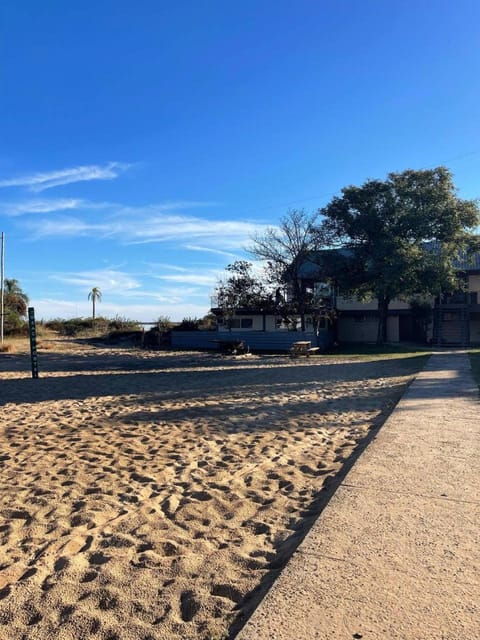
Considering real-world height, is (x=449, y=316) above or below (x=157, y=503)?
above

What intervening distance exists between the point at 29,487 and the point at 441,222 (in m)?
32.1

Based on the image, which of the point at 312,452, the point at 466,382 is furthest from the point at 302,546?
the point at 466,382

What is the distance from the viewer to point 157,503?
4.69 meters

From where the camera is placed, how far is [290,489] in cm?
496

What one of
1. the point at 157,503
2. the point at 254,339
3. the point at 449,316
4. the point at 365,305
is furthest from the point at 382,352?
the point at 157,503

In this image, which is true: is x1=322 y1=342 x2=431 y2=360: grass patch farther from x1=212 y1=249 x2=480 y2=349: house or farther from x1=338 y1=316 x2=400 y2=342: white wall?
x1=338 y1=316 x2=400 y2=342: white wall

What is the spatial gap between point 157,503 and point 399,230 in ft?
99.1

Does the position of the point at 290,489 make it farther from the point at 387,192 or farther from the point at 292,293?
the point at 387,192

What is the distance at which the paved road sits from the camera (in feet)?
8.18

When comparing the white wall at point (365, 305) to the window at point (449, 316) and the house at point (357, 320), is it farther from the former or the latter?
the window at point (449, 316)

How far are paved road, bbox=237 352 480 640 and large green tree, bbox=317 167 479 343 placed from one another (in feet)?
87.5

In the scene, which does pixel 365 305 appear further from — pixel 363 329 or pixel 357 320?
pixel 363 329

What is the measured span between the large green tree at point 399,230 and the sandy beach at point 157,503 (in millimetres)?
21528

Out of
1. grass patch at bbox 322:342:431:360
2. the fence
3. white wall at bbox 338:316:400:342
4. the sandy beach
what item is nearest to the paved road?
the sandy beach
